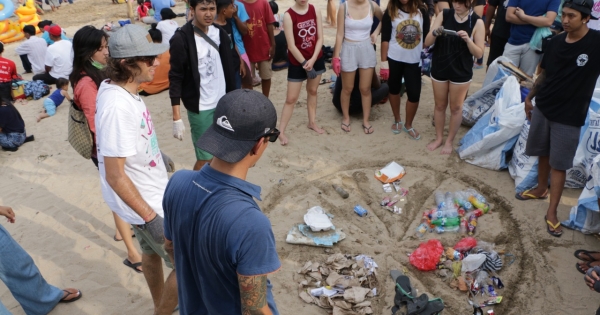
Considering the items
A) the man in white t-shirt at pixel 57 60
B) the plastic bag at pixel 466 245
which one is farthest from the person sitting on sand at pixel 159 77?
the plastic bag at pixel 466 245

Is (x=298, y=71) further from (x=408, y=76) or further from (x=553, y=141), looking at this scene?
(x=553, y=141)

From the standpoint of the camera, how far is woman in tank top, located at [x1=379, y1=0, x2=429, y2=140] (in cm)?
554

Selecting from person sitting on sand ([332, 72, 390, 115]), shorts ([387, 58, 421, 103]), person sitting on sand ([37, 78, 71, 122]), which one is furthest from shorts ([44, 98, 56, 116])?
shorts ([387, 58, 421, 103])

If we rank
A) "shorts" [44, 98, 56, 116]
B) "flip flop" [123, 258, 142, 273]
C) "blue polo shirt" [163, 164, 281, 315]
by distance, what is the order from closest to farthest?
"blue polo shirt" [163, 164, 281, 315] → "flip flop" [123, 258, 142, 273] → "shorts" [44, 98, 56, 116]

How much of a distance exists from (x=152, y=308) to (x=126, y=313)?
21cm

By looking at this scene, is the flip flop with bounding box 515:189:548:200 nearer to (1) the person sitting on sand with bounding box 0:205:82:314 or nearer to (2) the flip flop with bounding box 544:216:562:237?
(2) the flip flop with bounding box 544:216:562:237

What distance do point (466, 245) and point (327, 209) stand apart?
143 cm

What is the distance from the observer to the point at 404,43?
18.5ft

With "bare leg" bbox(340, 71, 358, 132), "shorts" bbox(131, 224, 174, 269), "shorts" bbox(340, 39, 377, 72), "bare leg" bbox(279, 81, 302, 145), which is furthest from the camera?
"bare leg" bbox(340, 71, 358, 132)

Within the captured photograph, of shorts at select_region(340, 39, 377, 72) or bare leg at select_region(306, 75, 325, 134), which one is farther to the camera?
bare leg at select_region(306, 75, 325, 134)

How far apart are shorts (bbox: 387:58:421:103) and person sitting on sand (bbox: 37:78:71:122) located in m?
5.38

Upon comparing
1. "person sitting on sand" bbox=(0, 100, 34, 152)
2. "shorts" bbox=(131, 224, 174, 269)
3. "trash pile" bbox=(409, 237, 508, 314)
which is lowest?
"person sitting on sand" bbox=(0, 100, 34, 152)

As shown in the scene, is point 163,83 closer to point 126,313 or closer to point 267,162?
point 267,162

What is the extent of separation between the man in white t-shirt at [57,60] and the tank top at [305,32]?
16.1ft
